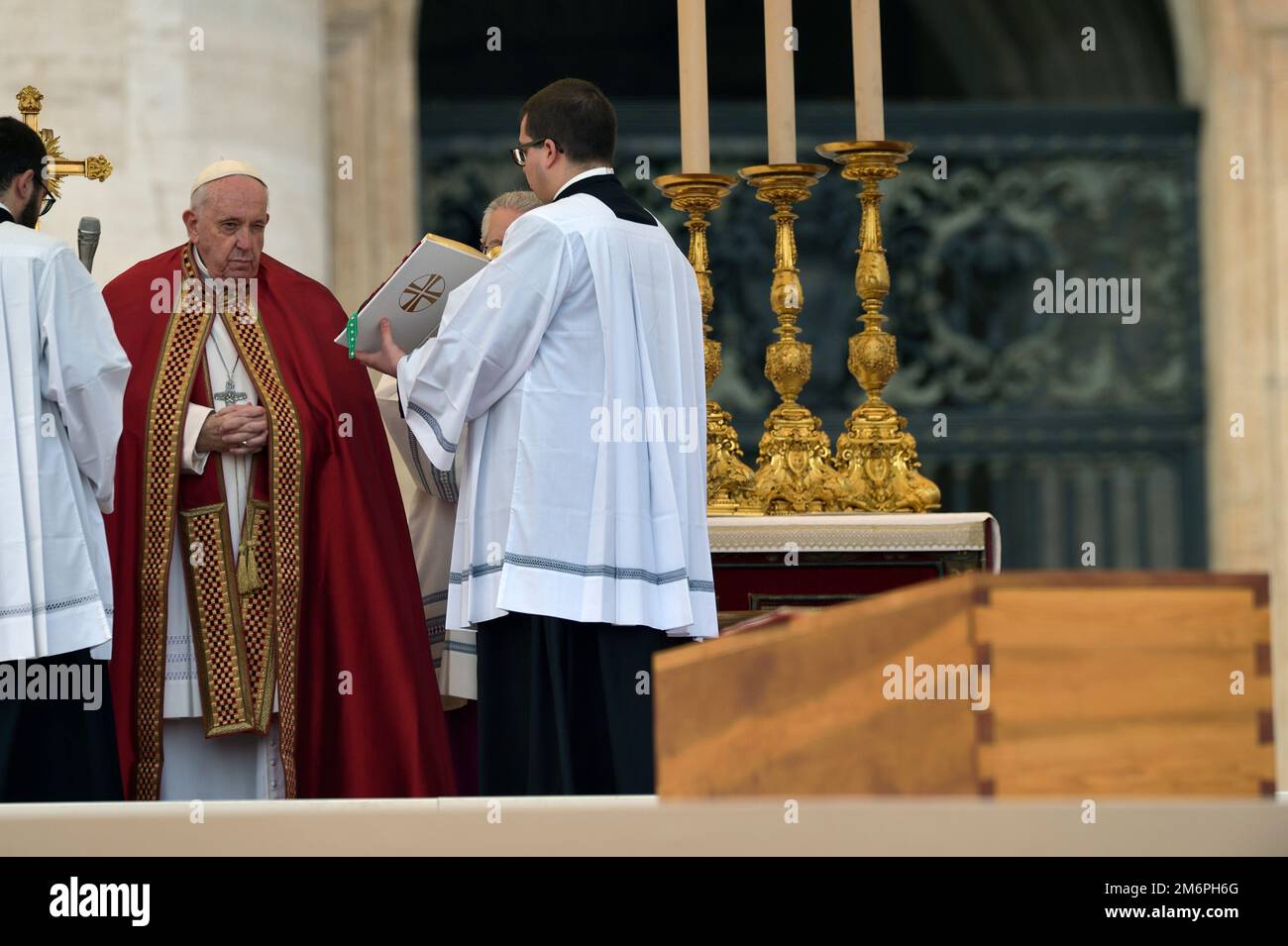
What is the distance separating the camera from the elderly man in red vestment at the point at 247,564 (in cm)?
492

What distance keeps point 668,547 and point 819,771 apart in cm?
154

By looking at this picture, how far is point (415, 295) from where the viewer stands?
15.8 feet

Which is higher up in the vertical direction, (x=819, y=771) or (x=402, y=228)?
(x=402, y=228)

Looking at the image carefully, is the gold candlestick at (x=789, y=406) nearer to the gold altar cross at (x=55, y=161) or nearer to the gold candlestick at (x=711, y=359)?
the gold candlestick at (x=711, y=359)

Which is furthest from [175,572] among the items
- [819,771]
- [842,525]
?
[819,771]

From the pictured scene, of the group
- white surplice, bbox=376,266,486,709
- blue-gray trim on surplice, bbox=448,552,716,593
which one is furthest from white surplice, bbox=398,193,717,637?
white surplice, bbox=376,266,486,709


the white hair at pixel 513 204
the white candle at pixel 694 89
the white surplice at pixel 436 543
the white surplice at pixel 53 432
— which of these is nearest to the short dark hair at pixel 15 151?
the white surplice at pixel 53 432

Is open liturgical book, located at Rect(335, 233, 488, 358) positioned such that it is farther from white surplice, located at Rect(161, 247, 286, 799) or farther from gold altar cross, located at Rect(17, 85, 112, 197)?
gold altar cross, located at Rect(17, 85, 112, 197)

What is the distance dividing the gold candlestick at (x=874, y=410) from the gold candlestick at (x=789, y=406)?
63 millimetres

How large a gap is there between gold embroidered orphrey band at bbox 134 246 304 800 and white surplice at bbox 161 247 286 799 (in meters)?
0.03

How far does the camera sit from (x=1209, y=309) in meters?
8.94

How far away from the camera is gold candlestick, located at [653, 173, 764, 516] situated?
5.61 metres

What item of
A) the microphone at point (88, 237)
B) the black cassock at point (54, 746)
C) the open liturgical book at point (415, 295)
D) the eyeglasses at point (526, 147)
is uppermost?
the eyeglasses at point (526, 147)

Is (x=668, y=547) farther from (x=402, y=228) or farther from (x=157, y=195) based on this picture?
(x=402, y=228)
